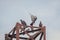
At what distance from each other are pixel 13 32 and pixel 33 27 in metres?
2.10

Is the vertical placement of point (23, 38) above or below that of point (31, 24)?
below

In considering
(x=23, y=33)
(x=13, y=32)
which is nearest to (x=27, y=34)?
(x=23, y=33)

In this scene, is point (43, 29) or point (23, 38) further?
point (23, 38)

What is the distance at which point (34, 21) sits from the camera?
58.4 ft

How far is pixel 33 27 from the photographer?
17703 mm

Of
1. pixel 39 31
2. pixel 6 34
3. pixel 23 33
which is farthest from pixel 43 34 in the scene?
pixel 6 34

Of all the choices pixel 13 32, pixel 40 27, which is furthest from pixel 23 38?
pixel 40 27

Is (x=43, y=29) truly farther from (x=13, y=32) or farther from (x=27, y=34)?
(x=13, y=32)

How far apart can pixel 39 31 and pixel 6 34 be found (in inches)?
134

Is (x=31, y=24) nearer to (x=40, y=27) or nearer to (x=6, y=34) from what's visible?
(x=40, y=27)

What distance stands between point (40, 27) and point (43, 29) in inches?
11.5

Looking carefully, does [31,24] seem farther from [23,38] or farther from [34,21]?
[23,38]

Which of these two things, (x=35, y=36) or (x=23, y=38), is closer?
(x=35, y=36)

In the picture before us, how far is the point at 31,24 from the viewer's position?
17812mm
